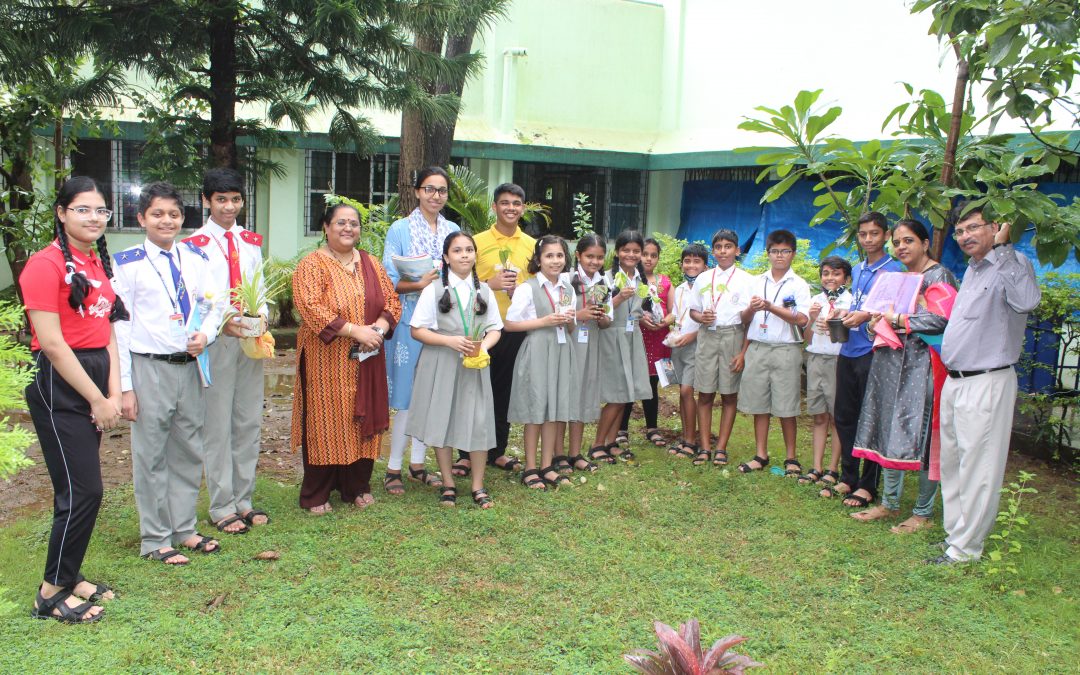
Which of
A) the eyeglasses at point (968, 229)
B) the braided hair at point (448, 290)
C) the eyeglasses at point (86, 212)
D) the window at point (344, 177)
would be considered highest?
the window at point (344, 177)

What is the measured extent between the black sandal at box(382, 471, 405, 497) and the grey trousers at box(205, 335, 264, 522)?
895 mm

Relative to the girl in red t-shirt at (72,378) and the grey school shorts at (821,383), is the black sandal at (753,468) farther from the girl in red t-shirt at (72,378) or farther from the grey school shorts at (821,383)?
the girl in red t-shirt at (72,378)

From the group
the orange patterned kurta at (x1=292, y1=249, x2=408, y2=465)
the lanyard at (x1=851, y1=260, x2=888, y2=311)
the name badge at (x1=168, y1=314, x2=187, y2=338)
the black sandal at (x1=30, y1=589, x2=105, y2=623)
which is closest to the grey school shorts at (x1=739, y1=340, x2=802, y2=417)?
the lanyard at (x1=851, y1=260, x2=888, y2=311)

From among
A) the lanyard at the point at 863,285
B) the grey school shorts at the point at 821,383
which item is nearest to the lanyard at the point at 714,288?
the grey school shorts at the point at 821,383

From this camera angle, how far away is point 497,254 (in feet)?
18.3

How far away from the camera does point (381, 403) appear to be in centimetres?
485

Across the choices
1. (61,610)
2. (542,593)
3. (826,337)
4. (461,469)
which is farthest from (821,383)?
(61,610)

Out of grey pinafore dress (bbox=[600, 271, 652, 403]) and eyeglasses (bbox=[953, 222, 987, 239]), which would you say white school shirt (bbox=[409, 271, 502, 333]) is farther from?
eyeglasses (bbox=[953, 222, 987, 239])

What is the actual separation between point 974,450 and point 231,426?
12.5 feet

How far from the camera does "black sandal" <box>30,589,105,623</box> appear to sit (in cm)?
346

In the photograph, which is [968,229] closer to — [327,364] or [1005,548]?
[1005,548]

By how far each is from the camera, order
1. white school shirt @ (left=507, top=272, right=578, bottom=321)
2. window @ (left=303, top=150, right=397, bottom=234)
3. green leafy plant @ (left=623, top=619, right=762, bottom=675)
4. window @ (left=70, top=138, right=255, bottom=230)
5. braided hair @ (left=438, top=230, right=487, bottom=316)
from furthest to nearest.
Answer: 1. window @ (left=303, top=150, right=397, bottom=234)
2. window @ (left=70, top=138, right=255, bottom=230)
3. white school shirt @ (left=507, top=272, right=578, bottom=321)
4. braided hair @ (left=438, top=230, right=487, bottom=316)
5. green leafy plant @ (left=623, top=619, right=762, bottom=675)

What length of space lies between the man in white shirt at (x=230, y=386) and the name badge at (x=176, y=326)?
10.3 inches

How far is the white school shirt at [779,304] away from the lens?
18.6ft
